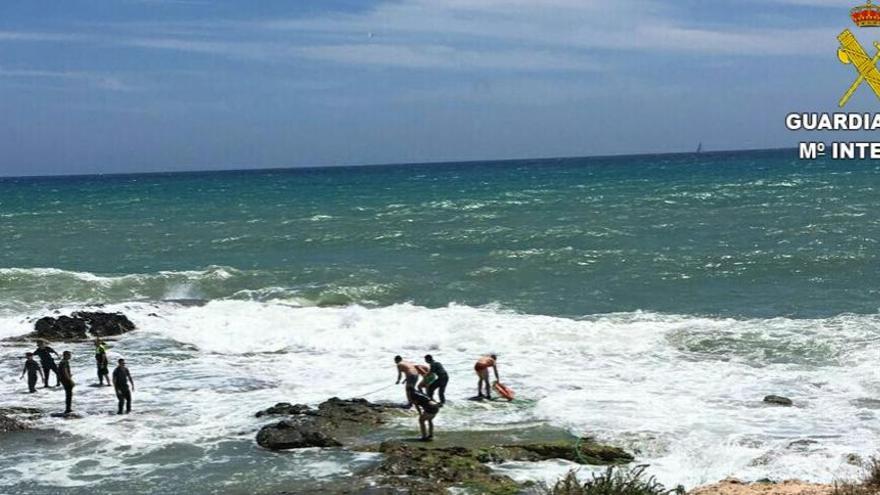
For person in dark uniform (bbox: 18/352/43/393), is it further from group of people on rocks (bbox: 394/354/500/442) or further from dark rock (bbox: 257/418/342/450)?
group of people on rocks (bbox: 394/354/500/442)

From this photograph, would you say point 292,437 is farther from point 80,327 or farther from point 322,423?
point 80,327

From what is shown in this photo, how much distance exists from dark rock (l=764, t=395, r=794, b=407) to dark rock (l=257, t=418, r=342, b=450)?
805cm

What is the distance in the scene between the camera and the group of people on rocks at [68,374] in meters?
18.7

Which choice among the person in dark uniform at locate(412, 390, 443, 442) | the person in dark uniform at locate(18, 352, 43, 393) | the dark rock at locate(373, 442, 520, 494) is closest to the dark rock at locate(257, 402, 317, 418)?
the person in dark uniform at locate(412, 390, 443, 442)

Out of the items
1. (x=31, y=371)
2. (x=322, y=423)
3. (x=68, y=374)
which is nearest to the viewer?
(x=322, y=423)

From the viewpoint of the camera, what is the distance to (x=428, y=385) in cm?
1869

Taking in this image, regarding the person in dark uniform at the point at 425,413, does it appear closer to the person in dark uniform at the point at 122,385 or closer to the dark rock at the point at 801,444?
the person in dark uniform at the point at 122,385

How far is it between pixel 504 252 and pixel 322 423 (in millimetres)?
22536

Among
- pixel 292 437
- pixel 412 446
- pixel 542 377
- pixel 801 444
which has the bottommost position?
pixel 801 444

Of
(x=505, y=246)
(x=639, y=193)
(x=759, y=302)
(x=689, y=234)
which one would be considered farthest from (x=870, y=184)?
(x=759, y=302)

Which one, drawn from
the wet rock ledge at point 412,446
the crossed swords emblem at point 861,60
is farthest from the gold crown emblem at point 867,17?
the wet rock ledge at point 412,446

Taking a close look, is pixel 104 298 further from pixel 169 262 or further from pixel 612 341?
pixel 612 341

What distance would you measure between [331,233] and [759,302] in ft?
80.9

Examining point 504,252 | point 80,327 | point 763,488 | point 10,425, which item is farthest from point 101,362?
point 504,252
